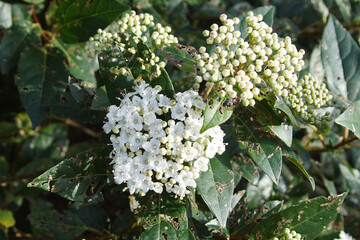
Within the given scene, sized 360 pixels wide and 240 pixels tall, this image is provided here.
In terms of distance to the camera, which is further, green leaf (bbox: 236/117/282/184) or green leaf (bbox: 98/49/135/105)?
green leaf (bbox: 98/49/135/105)

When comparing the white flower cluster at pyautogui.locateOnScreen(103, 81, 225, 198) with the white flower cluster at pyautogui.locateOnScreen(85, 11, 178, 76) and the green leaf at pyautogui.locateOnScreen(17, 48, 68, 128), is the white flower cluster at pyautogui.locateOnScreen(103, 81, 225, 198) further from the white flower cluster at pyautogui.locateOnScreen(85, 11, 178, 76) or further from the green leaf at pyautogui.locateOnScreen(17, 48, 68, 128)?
the green leaf at pyautogui.locateOnScreen(17, 48, 68, 128)

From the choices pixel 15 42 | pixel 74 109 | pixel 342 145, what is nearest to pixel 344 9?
pixel 342 145

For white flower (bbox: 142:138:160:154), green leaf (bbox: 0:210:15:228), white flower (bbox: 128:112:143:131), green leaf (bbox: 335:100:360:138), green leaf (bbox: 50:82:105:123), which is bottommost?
green leaf (bbox: 0:210:15:228)

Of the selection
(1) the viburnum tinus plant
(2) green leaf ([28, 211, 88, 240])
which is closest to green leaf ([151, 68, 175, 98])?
(1) the viburnum tinus plant

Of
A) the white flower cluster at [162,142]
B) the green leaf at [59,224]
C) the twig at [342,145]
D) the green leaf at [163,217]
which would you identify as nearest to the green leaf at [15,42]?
the green leaf at [59,224]

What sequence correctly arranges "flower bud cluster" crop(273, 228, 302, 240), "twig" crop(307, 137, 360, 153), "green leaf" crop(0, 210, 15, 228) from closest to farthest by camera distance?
"flower bud cluster" crop(273, 228, 302, 240), "twig" crop(307, 137, 360, 153), "green leaf" crop(0, 210, 15, 228)

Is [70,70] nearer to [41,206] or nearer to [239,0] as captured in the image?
[41,206]
